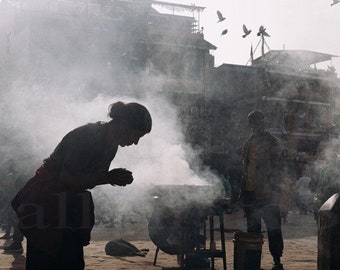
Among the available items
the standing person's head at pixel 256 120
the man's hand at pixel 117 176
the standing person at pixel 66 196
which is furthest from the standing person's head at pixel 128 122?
the standing person's head at pixel 256 120

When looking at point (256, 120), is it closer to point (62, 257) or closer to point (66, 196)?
point (66, 196)

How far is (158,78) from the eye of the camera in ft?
83.4

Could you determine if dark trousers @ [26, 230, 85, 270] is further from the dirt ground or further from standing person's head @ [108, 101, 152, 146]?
the dirt ground

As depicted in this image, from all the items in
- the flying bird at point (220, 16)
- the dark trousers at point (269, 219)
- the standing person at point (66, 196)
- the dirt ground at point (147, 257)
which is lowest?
the dirt ground at point (147, 257)

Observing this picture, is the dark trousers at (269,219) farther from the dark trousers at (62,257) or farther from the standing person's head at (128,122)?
the dark trousers at (62,257)

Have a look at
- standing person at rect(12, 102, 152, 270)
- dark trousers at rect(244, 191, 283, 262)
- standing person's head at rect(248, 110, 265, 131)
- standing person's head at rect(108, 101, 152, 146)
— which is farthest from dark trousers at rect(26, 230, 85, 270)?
standing person's head at rect(248, 110, 265, 131)

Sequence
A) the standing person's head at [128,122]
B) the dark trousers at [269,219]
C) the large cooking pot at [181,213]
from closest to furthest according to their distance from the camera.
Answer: the standing person's head at [128,122], the large cooking pot at [181,213], the dark trousers at [269,219]

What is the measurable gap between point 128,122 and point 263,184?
3.76 meters

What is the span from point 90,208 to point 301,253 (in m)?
6.06

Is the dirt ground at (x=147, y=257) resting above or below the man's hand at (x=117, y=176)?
below

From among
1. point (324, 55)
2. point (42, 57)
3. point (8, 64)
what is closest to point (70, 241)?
point (42, 57)

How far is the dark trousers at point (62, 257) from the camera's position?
111 inches

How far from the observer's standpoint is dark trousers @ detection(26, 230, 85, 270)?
2811 millimetres

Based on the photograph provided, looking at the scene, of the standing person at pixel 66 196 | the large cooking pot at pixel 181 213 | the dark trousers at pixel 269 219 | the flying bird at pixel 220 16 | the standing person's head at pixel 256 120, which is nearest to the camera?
the standing person at pixel 66 196
